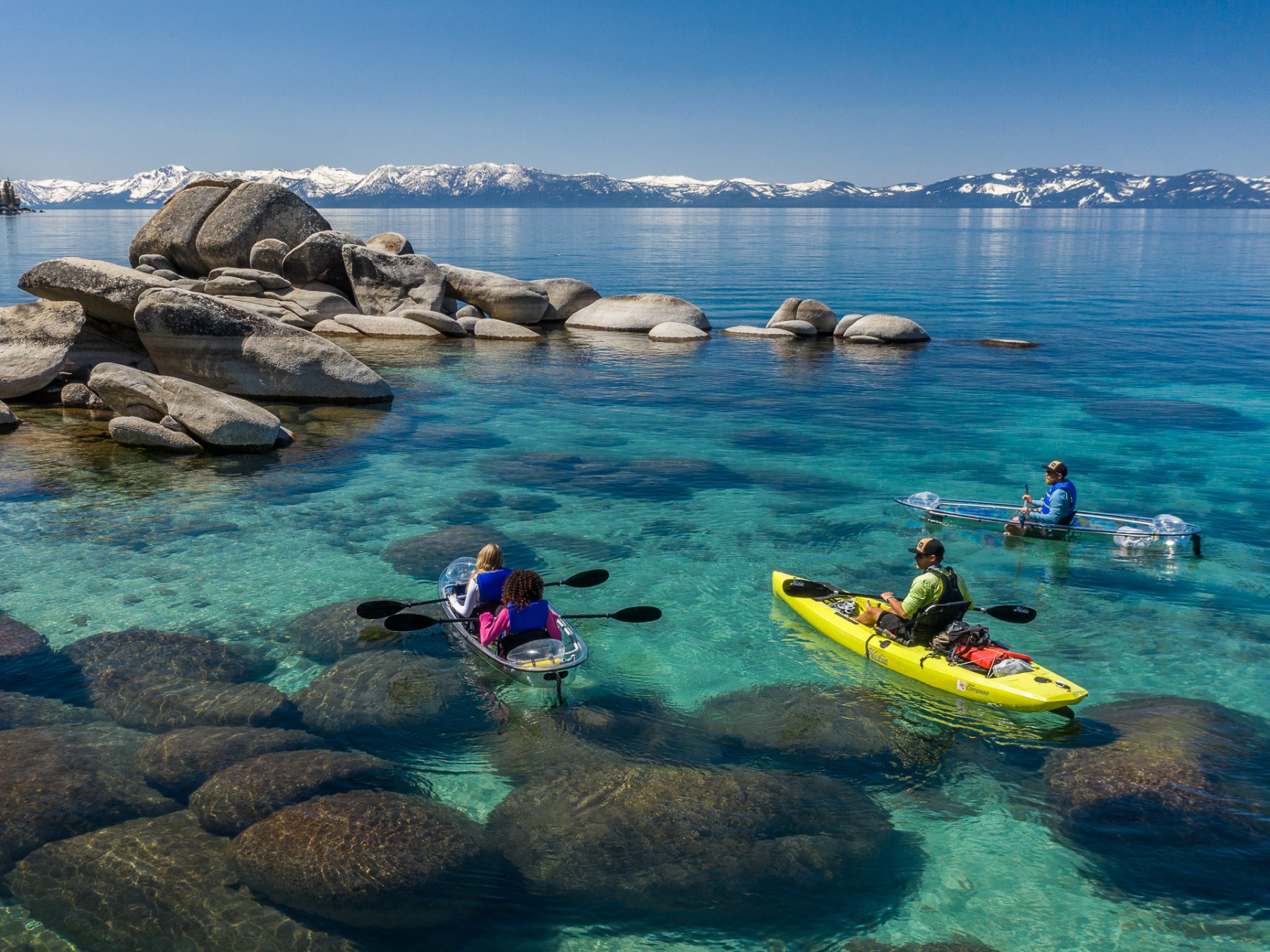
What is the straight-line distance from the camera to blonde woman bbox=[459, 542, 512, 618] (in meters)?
11.0

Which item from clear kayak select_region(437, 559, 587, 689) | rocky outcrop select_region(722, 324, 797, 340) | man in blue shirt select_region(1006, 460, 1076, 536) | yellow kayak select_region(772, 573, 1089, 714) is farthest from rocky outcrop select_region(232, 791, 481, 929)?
rocky outcrop select_region(722, 324, 797, 340)

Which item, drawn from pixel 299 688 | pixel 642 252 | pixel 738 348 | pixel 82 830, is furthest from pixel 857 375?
pixel 642 252

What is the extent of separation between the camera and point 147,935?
21.0ft

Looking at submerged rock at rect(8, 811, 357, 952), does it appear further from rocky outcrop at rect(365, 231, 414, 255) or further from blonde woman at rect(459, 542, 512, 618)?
rocky outcrop at rect(365, 231, 414, 255)

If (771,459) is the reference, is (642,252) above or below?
above

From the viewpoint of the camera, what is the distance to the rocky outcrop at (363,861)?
265 inches

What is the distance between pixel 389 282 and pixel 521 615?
2994 cm

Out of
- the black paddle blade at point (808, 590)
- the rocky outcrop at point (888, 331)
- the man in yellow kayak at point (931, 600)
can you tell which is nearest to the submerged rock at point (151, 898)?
the man in yellow kayak at point (931, 600)

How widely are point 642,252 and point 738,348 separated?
6098 centimetres

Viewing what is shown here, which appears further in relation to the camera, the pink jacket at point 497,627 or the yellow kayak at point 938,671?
the pink jacket at point 497,627

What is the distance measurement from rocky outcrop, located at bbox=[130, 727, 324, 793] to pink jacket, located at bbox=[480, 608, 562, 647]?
2.22 m

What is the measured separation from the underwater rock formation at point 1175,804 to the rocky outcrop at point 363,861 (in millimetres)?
5432

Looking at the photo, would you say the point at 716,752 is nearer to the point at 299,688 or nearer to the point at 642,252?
the point at 299,688

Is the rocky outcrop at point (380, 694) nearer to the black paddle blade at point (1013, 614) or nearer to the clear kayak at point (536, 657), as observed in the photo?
the clear kayak at point (536, 657)
